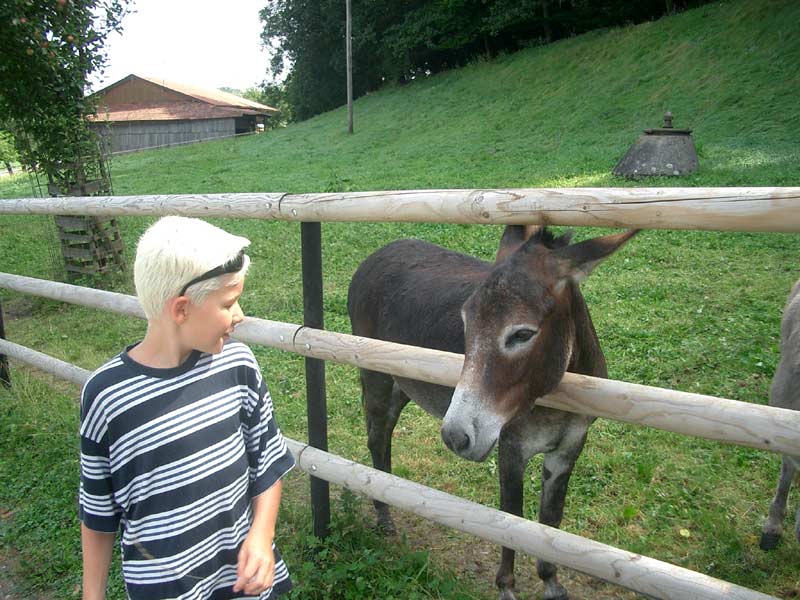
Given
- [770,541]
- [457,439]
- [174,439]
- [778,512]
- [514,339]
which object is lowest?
[770,541]

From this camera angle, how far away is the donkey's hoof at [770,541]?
3334mm

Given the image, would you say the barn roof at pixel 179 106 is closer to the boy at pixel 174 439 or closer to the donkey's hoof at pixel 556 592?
the donkey's hoof at pixel 556 592

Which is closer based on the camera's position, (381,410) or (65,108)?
(381,410)

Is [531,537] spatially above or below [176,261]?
below

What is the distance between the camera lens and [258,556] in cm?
186

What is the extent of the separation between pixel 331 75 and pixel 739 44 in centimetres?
3359

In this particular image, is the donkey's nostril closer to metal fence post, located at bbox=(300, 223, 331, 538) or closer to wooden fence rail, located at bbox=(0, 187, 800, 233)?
wooden fence rail, located at bbox=(0, 187, 800, 233)

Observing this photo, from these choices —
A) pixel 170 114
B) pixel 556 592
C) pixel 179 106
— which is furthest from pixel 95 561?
pixel 179 106

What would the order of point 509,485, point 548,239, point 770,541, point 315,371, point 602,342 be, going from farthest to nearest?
point 602,342
point 770,541
point 315,371
point 509,485
point 548,239

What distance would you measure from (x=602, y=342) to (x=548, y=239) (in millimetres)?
3584

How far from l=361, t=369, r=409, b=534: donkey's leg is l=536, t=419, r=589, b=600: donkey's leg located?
105 cm

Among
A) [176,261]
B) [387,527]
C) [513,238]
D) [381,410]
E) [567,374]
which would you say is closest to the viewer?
[176,261]

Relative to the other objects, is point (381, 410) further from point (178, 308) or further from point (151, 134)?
point (151, 134)

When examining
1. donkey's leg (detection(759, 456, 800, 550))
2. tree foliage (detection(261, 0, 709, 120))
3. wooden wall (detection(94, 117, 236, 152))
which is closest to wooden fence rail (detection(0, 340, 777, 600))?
donkey's leg (detection(759, 456, 800, 550))
